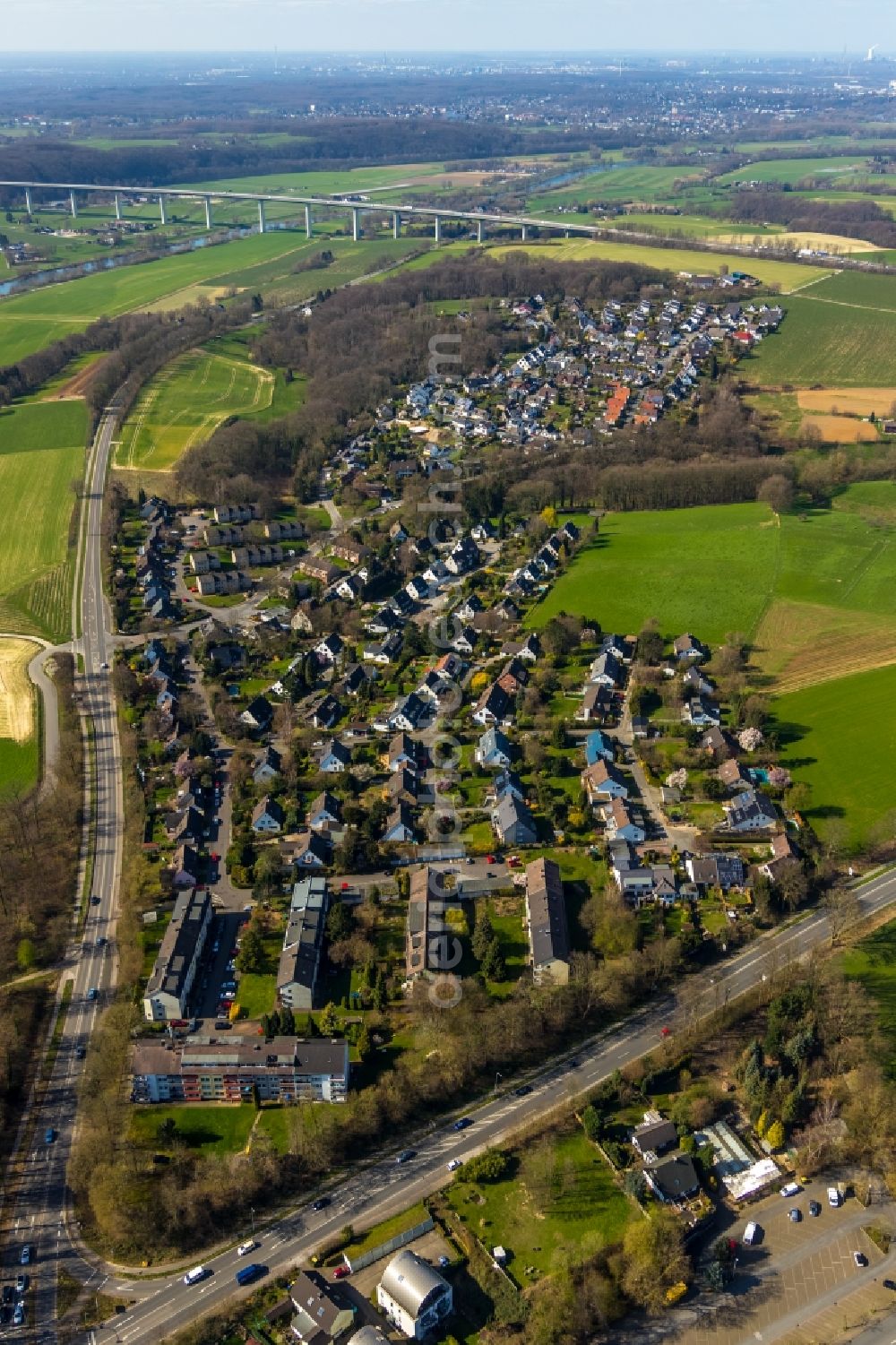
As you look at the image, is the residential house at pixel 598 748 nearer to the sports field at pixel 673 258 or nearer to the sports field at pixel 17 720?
the sports field at pixel 17 720

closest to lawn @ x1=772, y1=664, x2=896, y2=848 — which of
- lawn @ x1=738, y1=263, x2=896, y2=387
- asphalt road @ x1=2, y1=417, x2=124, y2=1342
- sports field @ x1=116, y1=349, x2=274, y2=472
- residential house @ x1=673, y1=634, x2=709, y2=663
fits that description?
residential house @ x1=673, y1=634, x2=709, y2=663

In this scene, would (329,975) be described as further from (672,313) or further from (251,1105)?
(672,313)

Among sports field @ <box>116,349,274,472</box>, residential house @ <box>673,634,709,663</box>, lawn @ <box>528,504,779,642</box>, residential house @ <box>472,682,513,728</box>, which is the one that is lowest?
residential house @ <box>472,682,513,728</box>

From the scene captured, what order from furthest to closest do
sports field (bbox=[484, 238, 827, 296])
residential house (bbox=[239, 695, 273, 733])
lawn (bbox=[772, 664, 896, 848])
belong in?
sports field (bbox=[484, 238, 827, 296])
residential house (bbox=[239, 695, 273, 733])
lawn (bbox=[772, 664, 896, 848])

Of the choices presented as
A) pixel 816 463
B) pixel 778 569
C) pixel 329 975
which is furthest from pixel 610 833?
pixel 816 463

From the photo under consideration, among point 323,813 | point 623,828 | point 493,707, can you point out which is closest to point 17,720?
point 323,813

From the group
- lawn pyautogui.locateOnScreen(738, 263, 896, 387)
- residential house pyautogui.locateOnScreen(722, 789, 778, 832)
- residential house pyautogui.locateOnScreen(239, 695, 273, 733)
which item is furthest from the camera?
lawn pyautogui.locateOnScreen(738, 263, 896, 387)

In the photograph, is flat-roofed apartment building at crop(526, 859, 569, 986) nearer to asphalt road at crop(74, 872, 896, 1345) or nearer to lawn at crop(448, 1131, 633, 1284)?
asphalt road at crop(74, 872, 896, 1345)
